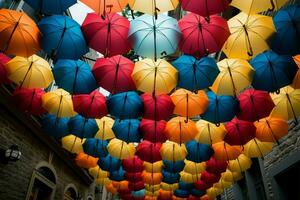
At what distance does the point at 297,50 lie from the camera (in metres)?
4.68

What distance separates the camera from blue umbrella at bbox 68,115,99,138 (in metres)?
6.98

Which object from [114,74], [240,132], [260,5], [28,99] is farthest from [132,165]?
[260,5]

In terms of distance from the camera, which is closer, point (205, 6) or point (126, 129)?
point (205, 6)

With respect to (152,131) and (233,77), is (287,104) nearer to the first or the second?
(233,77)

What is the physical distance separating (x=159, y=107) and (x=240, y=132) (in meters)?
2.24

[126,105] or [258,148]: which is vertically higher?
[126,105]

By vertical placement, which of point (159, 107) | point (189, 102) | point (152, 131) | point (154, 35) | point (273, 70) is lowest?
point (152, 131)

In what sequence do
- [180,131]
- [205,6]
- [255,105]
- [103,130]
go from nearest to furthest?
[205,6], [255,105], [180,131], [103,130]

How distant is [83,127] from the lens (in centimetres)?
696

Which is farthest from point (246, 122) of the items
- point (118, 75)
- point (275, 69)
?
point (118, 75)

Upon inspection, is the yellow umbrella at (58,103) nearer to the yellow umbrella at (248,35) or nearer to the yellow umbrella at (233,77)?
the yellow umbrella at (233,77)

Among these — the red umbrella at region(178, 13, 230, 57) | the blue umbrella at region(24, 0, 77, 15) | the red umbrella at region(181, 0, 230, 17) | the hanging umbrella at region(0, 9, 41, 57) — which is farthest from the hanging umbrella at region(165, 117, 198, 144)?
the blue umbrella at region(24, 0, 77, 15)

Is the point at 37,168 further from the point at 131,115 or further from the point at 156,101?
the point at 156,101

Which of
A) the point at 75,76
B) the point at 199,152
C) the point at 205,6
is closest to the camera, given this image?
the point at 205,6
